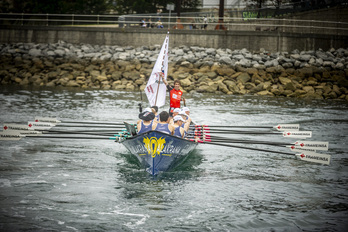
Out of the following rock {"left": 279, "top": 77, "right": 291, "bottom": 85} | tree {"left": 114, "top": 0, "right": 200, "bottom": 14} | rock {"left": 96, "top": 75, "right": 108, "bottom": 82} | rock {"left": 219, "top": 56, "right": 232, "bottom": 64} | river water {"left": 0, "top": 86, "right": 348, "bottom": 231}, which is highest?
tree {"left": 114, "top": 0, "right": 200, "bottom": 14}

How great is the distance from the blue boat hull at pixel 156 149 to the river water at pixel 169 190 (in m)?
0.39

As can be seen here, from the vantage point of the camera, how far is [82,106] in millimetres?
24000

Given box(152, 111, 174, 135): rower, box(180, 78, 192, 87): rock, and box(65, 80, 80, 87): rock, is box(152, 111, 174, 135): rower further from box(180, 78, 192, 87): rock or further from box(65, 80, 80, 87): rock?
box(65, 80, 80, 87): rock

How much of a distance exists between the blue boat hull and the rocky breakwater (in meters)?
18.9

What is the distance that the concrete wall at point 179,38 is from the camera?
110 feet

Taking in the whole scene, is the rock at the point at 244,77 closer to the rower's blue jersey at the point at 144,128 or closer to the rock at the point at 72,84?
the rock at the point at 72,84

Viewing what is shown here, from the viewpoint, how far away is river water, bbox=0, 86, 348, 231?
350 inches

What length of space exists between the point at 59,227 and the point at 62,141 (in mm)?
8146

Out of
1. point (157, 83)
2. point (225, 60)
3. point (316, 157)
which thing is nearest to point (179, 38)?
point (225, 60)

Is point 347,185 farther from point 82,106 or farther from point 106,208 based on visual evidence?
point 82,106

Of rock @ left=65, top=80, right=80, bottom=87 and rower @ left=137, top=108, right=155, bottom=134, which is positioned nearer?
rower @ left=137, top=108, right=155, bottom=134

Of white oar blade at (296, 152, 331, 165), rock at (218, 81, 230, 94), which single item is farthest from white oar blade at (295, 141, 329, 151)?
rock at (218, 81, 230, 94)

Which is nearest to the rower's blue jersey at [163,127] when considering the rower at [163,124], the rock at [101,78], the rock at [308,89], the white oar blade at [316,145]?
the rower at [163,124]

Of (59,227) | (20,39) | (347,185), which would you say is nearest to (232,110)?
(347,185)
